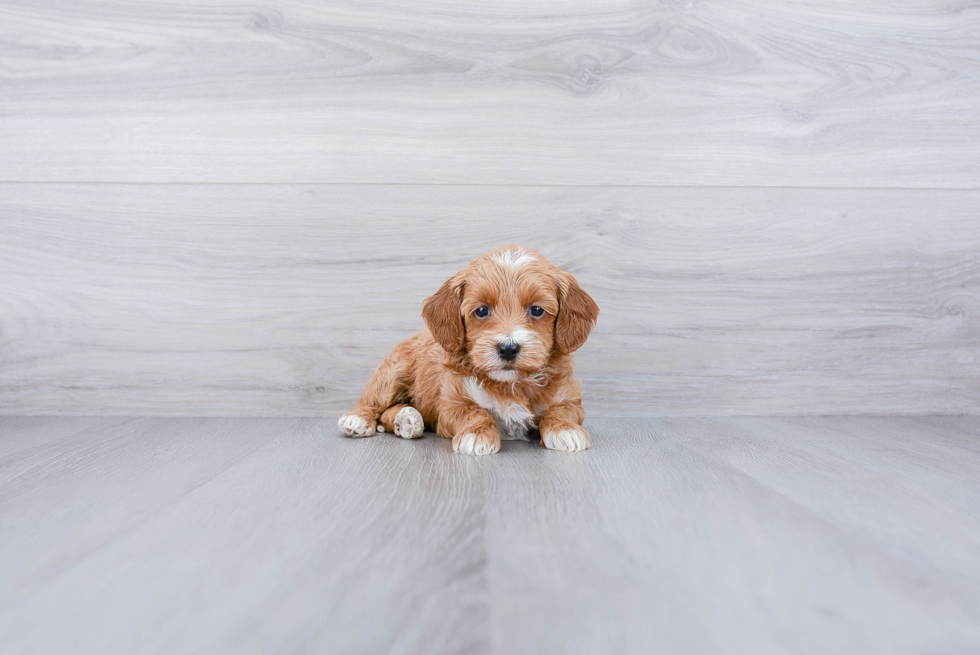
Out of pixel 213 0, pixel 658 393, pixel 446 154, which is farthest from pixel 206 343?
pixel 658 393

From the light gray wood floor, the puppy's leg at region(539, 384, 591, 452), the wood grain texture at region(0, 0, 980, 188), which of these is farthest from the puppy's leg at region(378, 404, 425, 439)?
the wood grain texture at region(0, 0, 980, 188)

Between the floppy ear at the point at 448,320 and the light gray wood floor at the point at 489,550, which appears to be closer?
the light gray wood floor at the point at 489,550

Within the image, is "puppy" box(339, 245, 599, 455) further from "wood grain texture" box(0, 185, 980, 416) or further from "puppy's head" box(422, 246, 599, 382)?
"wood grain texture" box(0, 185, 980, 416)

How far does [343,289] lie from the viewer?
167cm

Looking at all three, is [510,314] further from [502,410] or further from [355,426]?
[355,426]

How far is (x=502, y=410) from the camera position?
50.7 inches

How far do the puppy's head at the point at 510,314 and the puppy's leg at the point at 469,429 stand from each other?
0.10 m

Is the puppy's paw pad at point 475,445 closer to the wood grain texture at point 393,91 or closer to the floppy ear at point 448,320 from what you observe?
the floppy ear at point 448,320

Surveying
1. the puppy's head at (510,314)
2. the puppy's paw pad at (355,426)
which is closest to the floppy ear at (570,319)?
the puppy's head at (510,314)

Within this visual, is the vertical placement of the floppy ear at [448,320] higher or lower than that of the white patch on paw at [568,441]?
higher

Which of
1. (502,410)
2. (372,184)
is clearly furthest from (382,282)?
(502,410)

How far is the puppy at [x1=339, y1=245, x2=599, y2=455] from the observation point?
119cm

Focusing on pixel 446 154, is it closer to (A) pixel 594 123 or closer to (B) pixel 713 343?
(A) pixel 594 123

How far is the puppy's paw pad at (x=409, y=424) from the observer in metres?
1.37
